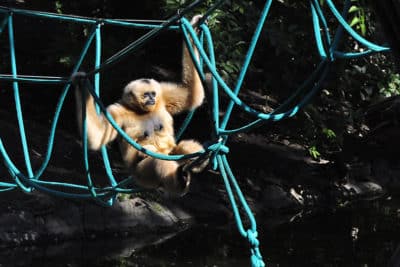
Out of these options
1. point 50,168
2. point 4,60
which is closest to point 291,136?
point 50,168

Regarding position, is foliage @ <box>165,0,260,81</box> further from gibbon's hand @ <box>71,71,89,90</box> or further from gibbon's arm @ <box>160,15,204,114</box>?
gibbon's hand @ <box>71,71,89,90</box>

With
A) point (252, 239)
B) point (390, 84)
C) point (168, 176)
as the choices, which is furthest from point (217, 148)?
point (390, 84)

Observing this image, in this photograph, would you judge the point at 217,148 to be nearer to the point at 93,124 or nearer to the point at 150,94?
the point at 93,124

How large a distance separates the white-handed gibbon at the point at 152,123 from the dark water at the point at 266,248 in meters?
3.19

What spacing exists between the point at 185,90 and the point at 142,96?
0.28 metres

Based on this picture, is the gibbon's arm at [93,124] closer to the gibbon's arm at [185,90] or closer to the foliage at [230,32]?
the gibbon's arm at [185,90]

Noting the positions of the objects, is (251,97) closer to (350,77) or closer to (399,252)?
(350,77)

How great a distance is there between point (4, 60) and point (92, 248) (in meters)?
2.94

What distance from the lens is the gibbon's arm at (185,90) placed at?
407 cm

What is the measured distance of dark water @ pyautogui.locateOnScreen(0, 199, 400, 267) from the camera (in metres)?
7.49

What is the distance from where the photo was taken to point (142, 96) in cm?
443

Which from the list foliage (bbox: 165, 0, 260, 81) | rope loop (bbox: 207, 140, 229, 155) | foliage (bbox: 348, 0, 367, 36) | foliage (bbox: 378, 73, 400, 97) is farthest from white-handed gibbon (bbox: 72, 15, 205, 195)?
foliage (bbox: 378, 73, 400, 97)

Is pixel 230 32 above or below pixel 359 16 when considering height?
below

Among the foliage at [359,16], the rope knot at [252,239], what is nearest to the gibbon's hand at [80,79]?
the rope knot at [252,239]
